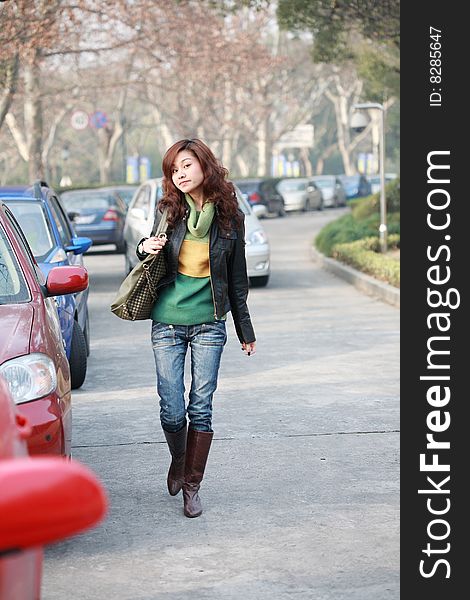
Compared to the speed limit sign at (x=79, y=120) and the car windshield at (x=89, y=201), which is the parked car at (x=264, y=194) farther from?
the car windshield at (x=89, y=201)

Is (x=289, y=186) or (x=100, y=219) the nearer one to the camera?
(x=100, y=219)

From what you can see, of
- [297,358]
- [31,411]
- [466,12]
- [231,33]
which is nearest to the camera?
[31,411]

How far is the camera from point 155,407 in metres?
9.23

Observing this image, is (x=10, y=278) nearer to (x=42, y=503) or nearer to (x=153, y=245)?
(x=153, y=245)

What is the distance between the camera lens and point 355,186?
198 feet

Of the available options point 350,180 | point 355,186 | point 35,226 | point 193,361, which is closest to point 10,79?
point 35,226

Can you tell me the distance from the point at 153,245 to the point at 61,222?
21.1 ft

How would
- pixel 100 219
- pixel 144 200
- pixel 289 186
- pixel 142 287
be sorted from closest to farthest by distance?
pixel 142 287
pixel 144 200
pixel 100 219
pixel 289 186

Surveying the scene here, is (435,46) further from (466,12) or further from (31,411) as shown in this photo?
(31,411)

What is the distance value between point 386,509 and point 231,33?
46963 millimetres

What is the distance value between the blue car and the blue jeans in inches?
138

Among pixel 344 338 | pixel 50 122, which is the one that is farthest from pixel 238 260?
pixel 50 122

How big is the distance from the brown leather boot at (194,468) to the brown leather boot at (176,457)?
10 cm

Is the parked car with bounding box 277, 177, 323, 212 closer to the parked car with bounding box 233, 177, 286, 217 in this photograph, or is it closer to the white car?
the parked car with bounding box 233, 177, 286, 217
